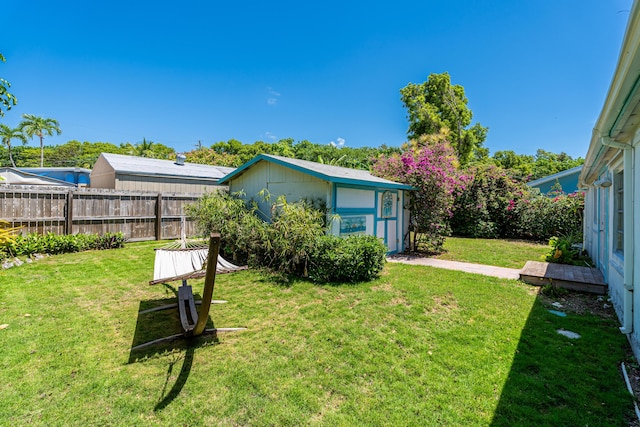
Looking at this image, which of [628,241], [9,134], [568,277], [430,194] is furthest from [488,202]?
[9,134]

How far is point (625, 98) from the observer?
2695 mm

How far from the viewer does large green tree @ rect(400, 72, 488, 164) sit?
23562 millimetres

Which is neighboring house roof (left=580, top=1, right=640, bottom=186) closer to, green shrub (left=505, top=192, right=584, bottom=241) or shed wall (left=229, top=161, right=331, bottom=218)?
shed wall (left=229, top=161, right=331, bottom=218)

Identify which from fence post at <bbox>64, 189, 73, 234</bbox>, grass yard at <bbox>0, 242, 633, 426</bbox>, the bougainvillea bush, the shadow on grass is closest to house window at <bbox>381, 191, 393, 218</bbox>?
the bougainvillea bush

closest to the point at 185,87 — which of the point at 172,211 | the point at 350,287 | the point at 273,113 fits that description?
the point at 273,113

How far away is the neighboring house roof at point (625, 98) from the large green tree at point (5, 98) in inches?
222

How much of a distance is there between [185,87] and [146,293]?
24.8 m

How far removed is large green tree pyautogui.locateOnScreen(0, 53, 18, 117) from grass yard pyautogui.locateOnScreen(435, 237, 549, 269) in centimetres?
972

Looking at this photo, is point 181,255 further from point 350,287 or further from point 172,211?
point 172,211

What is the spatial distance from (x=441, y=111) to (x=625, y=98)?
2368 centimetres

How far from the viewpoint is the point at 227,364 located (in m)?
3.21

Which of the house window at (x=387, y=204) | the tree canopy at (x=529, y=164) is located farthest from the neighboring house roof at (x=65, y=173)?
the tree canopy at (x=529, y=164)

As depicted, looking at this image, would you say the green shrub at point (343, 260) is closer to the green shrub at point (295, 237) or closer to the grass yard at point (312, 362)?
the green shrub at point (295, 237)

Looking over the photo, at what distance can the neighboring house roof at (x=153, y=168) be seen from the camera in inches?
558
